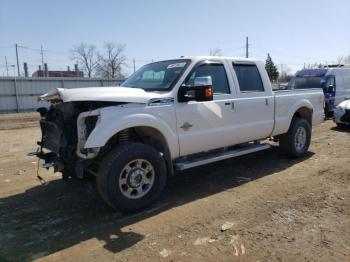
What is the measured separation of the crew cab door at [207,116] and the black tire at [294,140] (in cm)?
203

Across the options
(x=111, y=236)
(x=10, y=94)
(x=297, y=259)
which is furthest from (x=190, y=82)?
(x=10, y=94)

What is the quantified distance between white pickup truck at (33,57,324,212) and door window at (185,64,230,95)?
0.02 m

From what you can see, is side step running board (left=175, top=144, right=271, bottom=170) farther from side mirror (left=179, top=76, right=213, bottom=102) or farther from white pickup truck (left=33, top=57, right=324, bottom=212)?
side mirror (left=179, top=76, right=213, bottom=102)

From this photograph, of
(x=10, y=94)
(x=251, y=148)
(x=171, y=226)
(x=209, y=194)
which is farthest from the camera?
(x=10, y=94)

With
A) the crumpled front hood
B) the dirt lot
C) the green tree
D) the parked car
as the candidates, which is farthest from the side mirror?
the green tree

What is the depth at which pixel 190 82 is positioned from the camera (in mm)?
5465

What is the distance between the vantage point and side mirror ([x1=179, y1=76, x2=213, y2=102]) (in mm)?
5027

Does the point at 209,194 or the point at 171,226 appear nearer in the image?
the point at 171,226

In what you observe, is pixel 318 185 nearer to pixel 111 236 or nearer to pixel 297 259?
pixel 297 259

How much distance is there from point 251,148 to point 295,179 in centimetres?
93

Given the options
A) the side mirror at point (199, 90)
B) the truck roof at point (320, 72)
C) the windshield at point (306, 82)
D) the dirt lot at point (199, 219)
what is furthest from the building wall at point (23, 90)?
the side mirror at point (199, 90)

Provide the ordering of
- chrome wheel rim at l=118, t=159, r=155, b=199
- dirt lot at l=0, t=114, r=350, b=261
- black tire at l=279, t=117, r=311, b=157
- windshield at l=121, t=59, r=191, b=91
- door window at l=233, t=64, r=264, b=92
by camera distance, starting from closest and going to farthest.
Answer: dirt lot at l=0, t=114, r=350, b=261, chrome wheel rim at l=118, t=159, r=155, b=199, windshield at l=121, t=59, r=191, b=91, door window at l=233, t=64, r=264, b=92, black tire at l=279, t=117, r=311, b=157

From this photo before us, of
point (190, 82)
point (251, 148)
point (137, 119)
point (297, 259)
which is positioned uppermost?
point (190, 82)

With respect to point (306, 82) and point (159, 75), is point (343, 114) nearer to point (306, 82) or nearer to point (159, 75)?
point (306, 82)
